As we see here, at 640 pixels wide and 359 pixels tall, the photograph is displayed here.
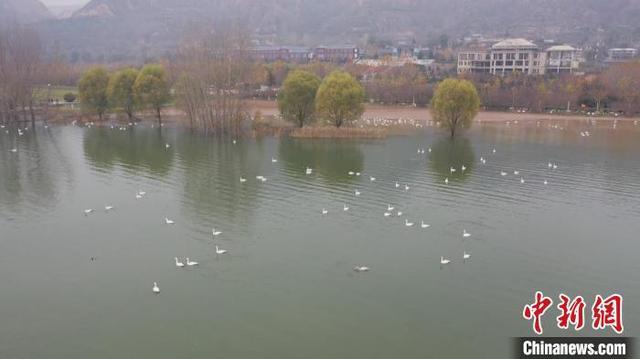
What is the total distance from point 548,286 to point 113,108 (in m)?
73.2

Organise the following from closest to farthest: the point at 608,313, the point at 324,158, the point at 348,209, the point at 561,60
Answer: the point at 608,313 → the point at 348,209 → the point at 324,158 → the point at 561,60

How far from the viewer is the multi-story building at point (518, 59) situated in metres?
136

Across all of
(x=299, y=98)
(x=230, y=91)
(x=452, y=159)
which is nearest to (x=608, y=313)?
(x=452, y=159)

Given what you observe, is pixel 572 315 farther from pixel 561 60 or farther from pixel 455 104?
pixel 561 60

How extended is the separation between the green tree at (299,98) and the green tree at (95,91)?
2809cm

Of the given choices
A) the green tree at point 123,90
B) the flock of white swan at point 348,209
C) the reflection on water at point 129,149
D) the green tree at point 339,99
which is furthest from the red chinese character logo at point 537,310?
the green tree at point 123,90

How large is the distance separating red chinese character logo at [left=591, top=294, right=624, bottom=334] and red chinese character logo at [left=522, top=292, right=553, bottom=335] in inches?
67.7

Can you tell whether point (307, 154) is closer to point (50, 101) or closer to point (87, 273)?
point (87, 273)

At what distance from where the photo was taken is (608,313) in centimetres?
2144

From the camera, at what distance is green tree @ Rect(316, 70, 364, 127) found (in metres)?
66.4

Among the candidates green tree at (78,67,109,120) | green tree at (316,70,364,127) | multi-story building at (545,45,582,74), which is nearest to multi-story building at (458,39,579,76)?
multi-story building at (545,45,582,74)

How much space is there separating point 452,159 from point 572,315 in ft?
109

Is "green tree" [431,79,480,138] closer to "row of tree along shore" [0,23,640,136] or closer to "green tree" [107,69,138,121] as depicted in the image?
"row of tree along shore" [0,23,640,136]

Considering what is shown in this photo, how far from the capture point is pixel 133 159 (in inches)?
2117
